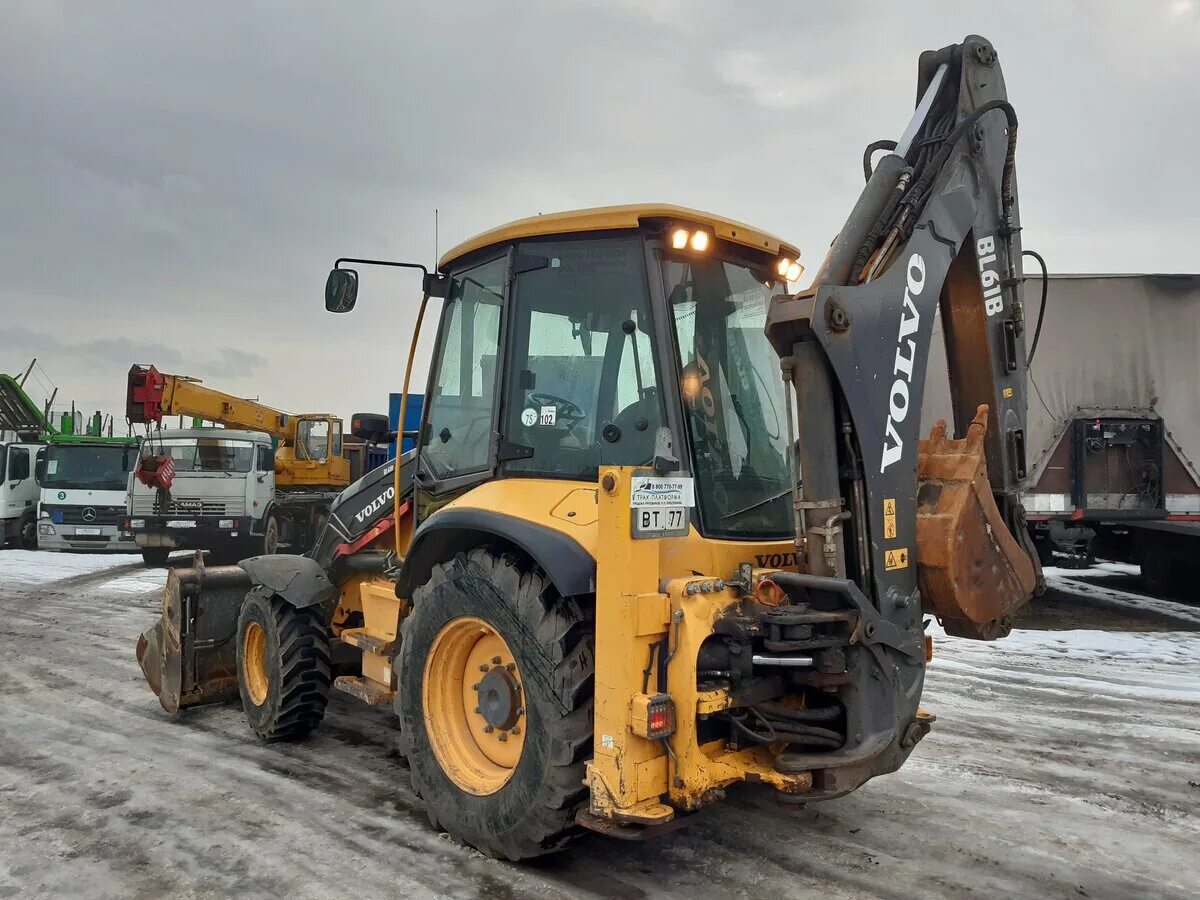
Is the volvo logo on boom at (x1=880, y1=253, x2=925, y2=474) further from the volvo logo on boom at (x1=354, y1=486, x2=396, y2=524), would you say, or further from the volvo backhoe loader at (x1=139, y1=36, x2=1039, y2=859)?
the volvo logo on boom at (x1=354, y1=486, x2=396, y2=524)

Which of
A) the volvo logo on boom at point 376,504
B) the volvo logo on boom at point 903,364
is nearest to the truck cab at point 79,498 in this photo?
the volvo logo on boom at point 376,504

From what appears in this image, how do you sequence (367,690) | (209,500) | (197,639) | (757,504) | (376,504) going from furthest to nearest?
(209,500) → (197,639) → (376,504) → (367,690) → (757,504)

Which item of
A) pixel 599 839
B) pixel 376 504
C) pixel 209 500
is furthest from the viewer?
pixel 209 500

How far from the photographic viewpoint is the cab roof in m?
3.50

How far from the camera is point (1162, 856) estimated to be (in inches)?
143

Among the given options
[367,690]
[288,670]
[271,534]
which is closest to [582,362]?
[367,690]

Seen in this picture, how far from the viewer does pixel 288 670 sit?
16.3 feet

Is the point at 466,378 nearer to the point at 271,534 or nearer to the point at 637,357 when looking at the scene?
the point at 637,357

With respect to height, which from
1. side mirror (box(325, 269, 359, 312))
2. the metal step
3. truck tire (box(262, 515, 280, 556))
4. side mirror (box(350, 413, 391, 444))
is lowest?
the metal step

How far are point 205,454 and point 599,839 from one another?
1290 centimetres

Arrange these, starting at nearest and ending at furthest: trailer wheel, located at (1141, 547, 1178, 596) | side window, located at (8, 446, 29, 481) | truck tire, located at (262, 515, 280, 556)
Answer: trailer wheel, located at (1141, 547, 1178, 596)
truck tire, located at (262, 515, 280, 556)
side window, located at (8, 446, 29, 481)

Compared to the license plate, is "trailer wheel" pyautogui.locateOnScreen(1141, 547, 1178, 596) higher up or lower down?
lower down

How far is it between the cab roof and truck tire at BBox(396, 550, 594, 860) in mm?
1393

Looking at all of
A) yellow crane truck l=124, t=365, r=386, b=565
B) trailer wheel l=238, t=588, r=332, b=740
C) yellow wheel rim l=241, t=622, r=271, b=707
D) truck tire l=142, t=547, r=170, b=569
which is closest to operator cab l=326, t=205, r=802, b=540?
trailer wheel l=238, t=588, r=332, b=740
